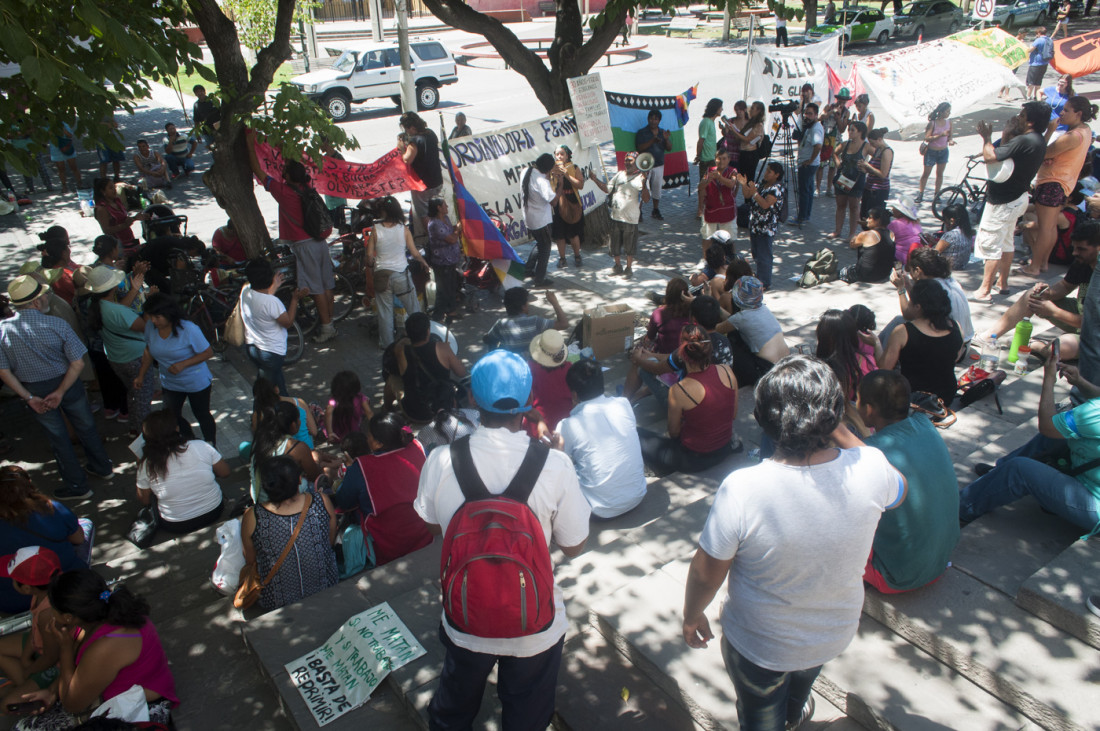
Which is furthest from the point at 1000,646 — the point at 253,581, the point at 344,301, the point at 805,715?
the point at 344,301

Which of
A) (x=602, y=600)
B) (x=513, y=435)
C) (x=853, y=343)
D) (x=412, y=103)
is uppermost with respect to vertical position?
(x=412, y=103)

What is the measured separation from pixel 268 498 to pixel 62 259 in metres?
4.41

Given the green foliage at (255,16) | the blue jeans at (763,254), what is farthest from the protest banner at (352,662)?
the green foliage at (255,16)

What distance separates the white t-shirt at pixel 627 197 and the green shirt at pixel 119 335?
5706mm

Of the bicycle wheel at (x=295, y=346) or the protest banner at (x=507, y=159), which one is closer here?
the bicycle wheel at (x=295, y=346)

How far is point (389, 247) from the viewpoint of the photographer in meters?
7.91

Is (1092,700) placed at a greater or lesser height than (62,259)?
lesser

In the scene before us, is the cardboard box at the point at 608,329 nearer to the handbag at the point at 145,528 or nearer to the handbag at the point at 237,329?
the handbag at the point at 237,329

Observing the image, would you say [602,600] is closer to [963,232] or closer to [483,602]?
[483,602]

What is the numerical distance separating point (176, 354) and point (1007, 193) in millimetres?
8327

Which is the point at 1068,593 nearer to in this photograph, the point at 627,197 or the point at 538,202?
the point at 627,197

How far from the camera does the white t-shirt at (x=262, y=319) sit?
641 centimetres

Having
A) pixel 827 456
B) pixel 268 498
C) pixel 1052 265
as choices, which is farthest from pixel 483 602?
pixel 1052 265

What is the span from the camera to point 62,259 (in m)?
6.88
